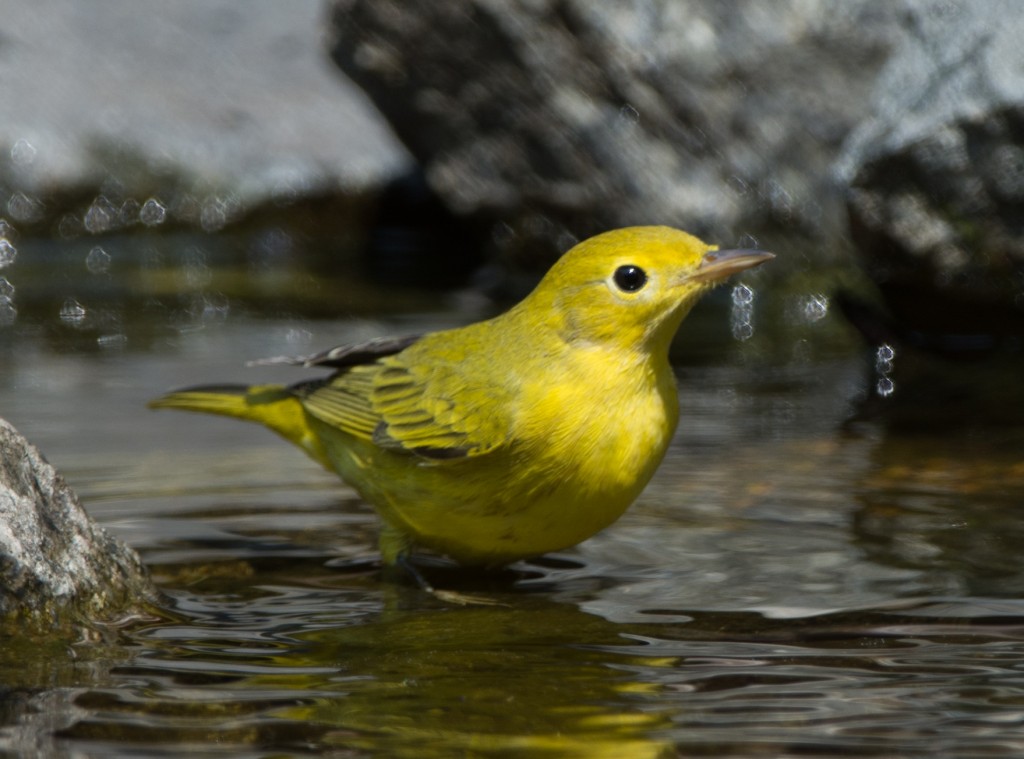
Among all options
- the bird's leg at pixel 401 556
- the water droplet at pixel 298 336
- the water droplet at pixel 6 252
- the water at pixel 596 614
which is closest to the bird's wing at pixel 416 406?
the bird's leg at pixel 401 556

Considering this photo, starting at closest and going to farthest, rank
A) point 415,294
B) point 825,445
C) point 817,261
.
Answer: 1. point 825,445
2. point 817,261
3. point 415,294

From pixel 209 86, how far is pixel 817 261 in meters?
5.69

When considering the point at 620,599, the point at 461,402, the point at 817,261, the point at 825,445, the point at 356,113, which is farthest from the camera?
the point at 356,113

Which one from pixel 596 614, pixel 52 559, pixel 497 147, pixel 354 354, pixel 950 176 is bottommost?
pixel 596 614

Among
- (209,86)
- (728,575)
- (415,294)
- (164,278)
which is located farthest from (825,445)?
(209,86)

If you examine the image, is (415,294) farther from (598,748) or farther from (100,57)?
(598,748)

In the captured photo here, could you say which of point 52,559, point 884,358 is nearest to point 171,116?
point 884,358

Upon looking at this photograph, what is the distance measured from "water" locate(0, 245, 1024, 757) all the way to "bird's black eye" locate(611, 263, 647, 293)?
0.83 metres

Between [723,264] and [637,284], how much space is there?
276 millimetres

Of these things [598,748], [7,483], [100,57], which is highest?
[100,57]

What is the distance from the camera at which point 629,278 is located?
179 inches

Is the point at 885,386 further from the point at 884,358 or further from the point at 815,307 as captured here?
the point at 815,307

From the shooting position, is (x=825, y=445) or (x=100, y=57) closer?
(x=825, y=445)

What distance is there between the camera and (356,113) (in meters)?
12.8
